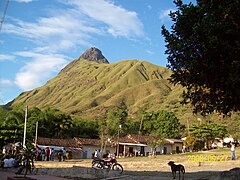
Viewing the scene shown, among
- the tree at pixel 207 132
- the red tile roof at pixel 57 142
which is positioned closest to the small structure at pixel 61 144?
the red tile roof at pixel 57 142

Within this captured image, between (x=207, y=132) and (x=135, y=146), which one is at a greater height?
(x=207, y=132)

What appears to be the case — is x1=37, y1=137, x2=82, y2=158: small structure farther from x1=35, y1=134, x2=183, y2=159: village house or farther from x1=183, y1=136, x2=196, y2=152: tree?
x1=183, y1=136, x2=196, y2=152: tree

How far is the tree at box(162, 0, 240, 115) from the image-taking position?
389 inches

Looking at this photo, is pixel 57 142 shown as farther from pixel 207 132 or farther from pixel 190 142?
pixel 207 132

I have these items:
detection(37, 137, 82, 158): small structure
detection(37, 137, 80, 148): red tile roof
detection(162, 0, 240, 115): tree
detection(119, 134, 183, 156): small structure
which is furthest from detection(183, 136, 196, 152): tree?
detection(162, 0, 240, 115): tree

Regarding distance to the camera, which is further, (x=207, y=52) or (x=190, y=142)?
(x=190, y=142)

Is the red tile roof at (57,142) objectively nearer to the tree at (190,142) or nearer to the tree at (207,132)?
the tree at (190,142)

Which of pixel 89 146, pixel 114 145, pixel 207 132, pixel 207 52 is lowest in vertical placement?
pixel 89 146

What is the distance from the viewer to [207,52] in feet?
33.4

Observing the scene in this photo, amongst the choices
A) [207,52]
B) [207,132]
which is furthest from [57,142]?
[207,52]

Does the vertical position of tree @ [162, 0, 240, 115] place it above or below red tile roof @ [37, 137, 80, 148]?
above

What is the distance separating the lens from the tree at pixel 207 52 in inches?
389

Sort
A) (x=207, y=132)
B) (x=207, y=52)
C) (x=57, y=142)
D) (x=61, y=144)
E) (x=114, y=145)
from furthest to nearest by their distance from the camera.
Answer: (x=207, y=132) < (x=114, y=145) < (x=61, y=144) < (x=57, y=142) < (x=207, y=52)

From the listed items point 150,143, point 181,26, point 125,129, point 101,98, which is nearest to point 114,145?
point 150,143
